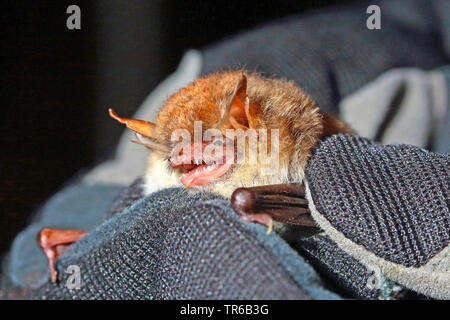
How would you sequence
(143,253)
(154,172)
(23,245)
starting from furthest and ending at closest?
(23,245) < (154,172) < (143,253)

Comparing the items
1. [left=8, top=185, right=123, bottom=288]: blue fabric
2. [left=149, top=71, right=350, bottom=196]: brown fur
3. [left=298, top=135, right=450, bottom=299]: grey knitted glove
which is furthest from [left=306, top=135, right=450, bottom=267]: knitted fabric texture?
[left=8, top=185, right=123, bottom=288]: blue fabric

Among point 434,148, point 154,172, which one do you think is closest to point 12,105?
point 154,172

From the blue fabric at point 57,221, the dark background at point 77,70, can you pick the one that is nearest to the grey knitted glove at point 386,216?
the blue fabric at point 57,221

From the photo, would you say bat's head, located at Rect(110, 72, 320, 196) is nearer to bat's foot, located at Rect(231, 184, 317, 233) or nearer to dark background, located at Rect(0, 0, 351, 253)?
bat's foot, located at Rect(231, 184, 317, 233)

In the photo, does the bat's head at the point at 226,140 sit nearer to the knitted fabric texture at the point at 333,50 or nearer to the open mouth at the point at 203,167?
the open mouth at the point at 203,167

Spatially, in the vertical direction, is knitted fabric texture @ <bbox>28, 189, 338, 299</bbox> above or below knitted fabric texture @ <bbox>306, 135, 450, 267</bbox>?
below

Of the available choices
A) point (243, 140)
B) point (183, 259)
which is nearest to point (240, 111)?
point (243, 140)
